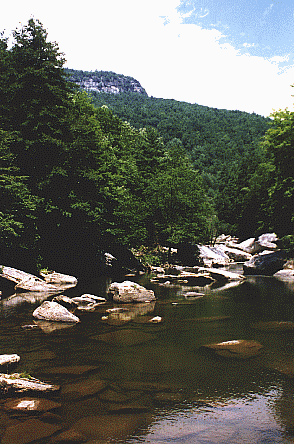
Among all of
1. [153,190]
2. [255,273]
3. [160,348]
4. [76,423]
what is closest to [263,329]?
[160,348]

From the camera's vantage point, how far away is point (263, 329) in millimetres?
12141

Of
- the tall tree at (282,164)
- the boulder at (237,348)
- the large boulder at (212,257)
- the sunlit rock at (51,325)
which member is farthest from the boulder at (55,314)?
the large boulder at (212,257)

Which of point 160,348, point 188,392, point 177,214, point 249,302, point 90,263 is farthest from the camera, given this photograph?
point 177,214

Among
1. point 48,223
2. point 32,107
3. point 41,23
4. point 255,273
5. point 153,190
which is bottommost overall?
point 255,273

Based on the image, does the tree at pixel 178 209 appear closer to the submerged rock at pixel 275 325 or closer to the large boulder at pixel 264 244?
the large boulder at pixel 264 244

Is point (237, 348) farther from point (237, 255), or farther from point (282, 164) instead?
point (237, 255)

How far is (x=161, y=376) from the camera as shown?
795 centimetres

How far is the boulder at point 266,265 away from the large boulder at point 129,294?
1829 cm

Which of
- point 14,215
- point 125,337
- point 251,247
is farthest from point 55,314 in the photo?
point 251,247

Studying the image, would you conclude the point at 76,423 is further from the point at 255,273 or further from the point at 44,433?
the point at 255,273

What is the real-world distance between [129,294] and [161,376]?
9134 mm

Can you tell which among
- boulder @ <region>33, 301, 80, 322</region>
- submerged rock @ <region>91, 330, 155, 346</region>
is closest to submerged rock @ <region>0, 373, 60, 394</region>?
submerged rock @ <region>91, 330, 155, 346</region>

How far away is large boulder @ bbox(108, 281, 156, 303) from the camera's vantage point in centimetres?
1689

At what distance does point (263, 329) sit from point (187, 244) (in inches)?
1129
